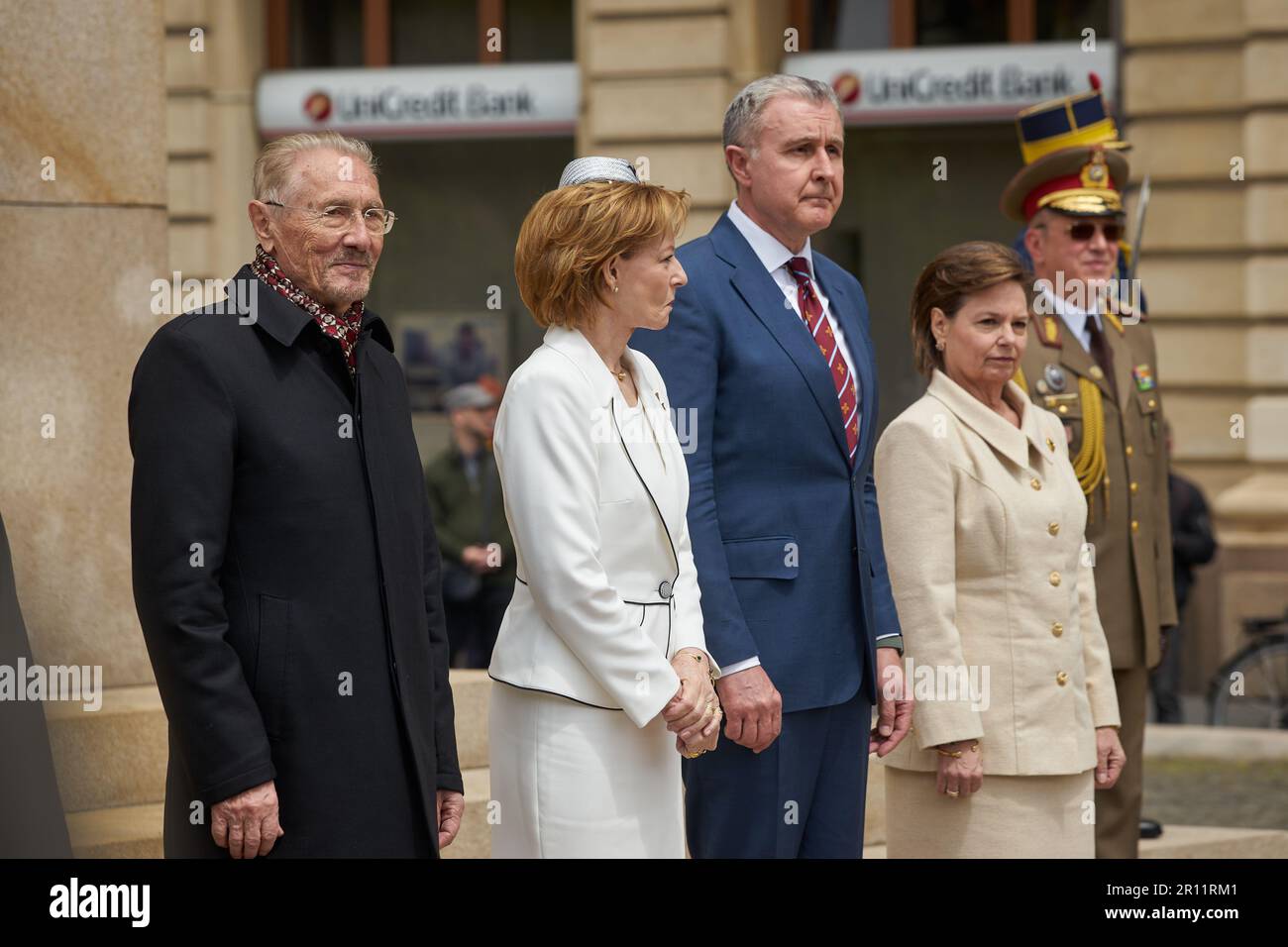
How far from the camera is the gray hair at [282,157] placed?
3340mm

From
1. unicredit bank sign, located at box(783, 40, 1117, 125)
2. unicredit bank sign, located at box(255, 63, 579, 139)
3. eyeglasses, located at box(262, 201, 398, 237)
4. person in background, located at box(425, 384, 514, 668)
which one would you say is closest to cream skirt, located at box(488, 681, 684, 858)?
eyeglasses, located at box(262, 201, 398, 237)

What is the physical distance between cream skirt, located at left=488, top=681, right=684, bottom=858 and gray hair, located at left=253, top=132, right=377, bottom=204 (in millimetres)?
968

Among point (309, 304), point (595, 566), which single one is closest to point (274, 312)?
point (309, 304)

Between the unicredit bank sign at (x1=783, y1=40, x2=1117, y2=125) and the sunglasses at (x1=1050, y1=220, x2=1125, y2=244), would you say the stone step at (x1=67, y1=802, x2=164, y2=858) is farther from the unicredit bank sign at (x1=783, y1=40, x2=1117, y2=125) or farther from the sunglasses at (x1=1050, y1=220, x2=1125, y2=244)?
the unicredit bank sign at (x1=783, y1=40, x2=1117, y2=125)

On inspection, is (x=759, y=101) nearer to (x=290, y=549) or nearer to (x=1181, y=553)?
(x=290, y=549)

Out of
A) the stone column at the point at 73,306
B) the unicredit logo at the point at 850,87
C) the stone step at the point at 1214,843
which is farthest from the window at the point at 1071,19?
the stone column at the point at 73,306

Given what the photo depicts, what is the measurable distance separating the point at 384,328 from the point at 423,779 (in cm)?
85

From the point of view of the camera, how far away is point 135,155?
530 cm

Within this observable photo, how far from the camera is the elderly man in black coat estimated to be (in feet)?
10.1

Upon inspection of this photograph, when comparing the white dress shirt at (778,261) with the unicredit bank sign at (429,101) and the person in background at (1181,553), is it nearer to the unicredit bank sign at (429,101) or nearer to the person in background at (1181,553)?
the person in background at (1181,553)

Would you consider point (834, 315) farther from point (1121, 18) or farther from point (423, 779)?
point (1121, 18)

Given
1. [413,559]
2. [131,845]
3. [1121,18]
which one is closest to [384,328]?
[413,559]

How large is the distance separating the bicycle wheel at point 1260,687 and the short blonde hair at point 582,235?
8011 mm

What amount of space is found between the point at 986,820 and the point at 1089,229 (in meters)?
1.88
